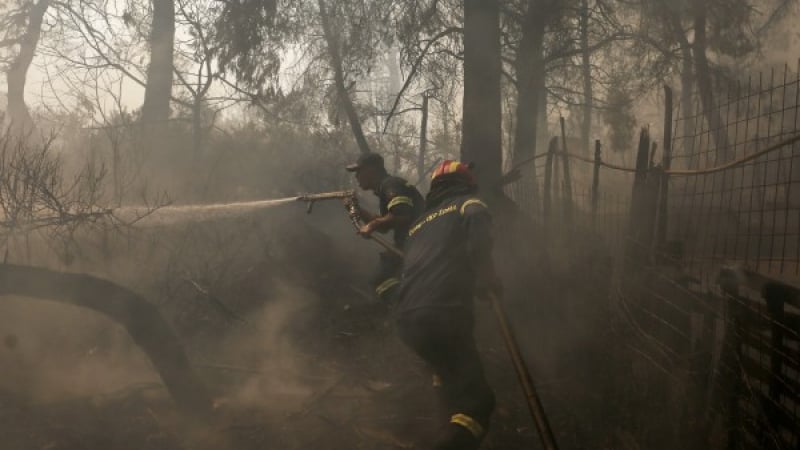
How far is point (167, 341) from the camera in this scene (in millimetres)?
5031

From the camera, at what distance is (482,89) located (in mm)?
8219

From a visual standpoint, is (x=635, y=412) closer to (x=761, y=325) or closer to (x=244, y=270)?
(x=761, y=325)

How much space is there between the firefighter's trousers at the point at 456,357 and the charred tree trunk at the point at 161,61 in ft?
36.1

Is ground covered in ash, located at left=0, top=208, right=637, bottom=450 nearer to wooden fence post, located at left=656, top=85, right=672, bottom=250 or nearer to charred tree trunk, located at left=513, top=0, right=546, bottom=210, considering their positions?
wooden fence post, located at left=656, top=85, right=672, bottom=250

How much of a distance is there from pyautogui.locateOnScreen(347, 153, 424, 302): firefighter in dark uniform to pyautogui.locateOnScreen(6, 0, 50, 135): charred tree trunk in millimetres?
12102

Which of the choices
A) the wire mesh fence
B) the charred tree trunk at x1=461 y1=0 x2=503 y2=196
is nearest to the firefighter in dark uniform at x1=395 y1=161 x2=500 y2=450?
the wire mesh fence

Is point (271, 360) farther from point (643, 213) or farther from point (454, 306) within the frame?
point (643, 213)

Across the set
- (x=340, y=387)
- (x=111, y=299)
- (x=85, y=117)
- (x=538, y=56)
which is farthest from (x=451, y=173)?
(x=85, y=117)

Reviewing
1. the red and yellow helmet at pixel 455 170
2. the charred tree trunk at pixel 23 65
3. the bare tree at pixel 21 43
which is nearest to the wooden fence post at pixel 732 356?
the red and yellow helmet at pixel 455 170

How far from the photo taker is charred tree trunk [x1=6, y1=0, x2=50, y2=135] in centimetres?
1565

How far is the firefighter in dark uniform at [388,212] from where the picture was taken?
496 centimetres

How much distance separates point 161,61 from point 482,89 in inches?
328

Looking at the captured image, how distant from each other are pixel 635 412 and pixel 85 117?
12.2 meters

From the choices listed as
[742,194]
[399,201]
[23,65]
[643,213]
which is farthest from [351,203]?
[23,65]
